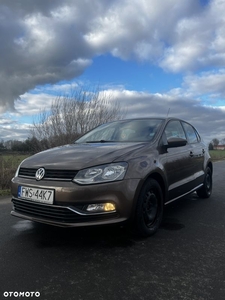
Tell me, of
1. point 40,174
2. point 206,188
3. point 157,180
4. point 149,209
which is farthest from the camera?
point 206,188

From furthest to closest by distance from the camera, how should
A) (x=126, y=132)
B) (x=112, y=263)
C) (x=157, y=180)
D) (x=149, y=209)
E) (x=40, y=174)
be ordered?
(x=126, y=132)
(x=157, y=180)
(x=149, y=209)
(x=40, y=174)
(x=112, y=263)

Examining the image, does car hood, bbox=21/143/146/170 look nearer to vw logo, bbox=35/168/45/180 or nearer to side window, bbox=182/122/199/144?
vw logo, bbox=35/168/45/180

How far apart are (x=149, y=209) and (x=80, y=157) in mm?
1121

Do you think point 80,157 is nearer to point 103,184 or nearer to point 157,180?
point 103,184

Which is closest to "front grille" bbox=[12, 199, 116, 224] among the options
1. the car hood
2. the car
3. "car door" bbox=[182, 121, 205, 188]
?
the car

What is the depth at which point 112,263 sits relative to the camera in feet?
8.62

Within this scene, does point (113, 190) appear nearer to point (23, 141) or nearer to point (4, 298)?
point (4, 298)

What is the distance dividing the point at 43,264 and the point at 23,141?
43.0ft

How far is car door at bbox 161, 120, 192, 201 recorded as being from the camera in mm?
3785

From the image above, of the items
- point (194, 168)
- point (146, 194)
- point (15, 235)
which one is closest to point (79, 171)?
point (146, 194)

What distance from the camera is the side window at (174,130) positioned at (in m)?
4.19

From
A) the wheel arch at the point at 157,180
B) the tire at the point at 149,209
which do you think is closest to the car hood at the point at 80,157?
the wheel arch at the point at 157,180

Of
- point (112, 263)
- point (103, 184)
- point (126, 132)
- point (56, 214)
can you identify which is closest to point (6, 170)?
point (126, 132)

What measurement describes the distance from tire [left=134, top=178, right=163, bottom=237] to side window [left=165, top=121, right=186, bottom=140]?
1.05 m
